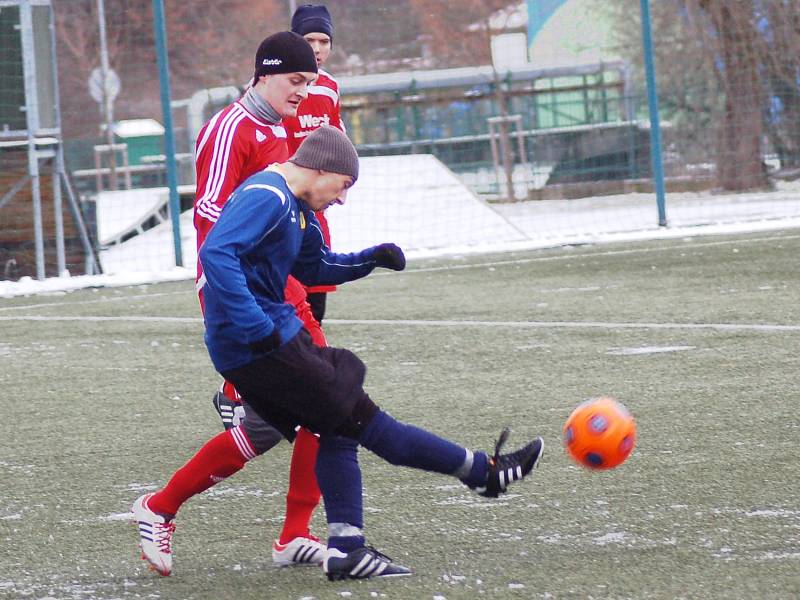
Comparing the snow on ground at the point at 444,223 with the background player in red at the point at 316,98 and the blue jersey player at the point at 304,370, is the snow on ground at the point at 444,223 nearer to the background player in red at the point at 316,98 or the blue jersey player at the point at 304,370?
the background player in red at the point at 316,98

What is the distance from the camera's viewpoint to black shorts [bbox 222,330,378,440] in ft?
13.8

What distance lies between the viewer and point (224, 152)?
17.3 ft

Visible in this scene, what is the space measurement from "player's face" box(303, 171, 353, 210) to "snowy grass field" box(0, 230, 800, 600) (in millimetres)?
1041

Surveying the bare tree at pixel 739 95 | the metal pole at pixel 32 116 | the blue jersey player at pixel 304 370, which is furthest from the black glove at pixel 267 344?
the bare tree at pixel 739 95

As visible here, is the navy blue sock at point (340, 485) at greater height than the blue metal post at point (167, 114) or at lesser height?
lesser

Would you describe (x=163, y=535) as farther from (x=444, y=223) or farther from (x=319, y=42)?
(x=444, y=223)

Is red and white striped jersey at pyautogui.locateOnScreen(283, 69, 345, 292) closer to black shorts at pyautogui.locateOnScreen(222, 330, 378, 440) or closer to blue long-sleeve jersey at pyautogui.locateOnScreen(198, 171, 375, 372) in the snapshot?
blue long-sleeve jersey at pyautogui.locateOnScreen(198, 171, 375, 372)

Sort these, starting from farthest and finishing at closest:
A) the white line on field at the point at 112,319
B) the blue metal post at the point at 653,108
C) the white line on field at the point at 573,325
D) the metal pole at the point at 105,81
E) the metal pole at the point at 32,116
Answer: the metal pole at the point at 105,81, the blue metal post at the point at 653,108, the metal pole at the point at 32,116, the white line on field at the point at 112,319, the white line on field at the point at 573,325

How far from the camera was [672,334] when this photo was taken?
8.78 metres

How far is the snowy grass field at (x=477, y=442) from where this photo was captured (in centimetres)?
419

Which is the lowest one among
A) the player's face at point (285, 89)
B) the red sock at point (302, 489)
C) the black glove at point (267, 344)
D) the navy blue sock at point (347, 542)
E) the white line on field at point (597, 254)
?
the navy blue sock at point (347, 542)

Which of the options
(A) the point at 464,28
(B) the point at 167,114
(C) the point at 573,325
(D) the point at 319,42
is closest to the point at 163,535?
(D) the point at 319,42

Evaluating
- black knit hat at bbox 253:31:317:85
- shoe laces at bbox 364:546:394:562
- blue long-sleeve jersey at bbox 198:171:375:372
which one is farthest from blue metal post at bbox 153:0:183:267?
shoe laces at bbox 364:546:394:562

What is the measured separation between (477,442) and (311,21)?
1959 millimetres
